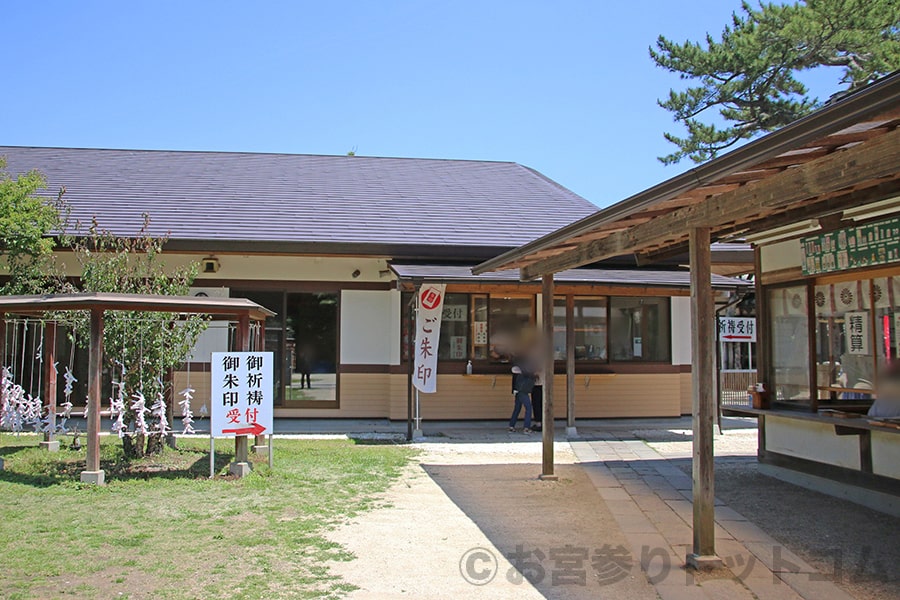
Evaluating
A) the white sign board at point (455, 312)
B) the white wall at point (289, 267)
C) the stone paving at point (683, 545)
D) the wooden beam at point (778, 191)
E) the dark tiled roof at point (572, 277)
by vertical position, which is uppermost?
the white wall at point (289, 267)

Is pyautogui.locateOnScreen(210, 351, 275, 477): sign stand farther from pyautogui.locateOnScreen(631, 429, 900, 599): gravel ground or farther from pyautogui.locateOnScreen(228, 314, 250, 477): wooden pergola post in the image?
pyautogui.locateOnScreen(631, 429, 900, 599): gravel ground

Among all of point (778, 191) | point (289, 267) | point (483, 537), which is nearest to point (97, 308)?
point (483, 537)

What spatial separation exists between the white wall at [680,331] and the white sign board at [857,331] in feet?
21.8

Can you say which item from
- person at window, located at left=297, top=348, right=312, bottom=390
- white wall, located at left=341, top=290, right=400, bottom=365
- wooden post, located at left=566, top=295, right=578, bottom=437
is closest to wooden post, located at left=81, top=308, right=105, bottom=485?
person at window, located at left=297, top=348, right=312, bottom=390

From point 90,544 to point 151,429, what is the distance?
3716mm

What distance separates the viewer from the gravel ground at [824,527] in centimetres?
537

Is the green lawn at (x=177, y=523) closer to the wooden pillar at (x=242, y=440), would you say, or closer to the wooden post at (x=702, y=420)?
the wooden pillar at (x=242, y=440)

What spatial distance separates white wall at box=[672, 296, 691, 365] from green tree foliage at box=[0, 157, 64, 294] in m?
11.0

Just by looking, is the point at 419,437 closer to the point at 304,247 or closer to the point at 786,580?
the point at 304,247

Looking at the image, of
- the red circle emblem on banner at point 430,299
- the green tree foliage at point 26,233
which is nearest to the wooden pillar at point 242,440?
the red circle emblem on banner at point 430,299

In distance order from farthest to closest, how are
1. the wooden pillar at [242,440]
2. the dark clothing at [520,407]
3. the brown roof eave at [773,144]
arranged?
the dark clothing at [520,407] → the wooden pillar at [242,440] → the brown roof eave at [773,144]

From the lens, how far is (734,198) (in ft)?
17.1

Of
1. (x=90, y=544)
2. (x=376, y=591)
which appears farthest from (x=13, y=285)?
(x=376, y=591)

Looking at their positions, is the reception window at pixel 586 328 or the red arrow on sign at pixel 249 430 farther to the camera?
the reception window at pixel 586 328
